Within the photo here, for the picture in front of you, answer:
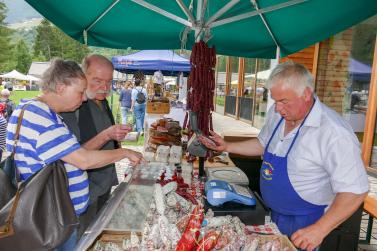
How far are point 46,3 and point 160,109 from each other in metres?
4.27

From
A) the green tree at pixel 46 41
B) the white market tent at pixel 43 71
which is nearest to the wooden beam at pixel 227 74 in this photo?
the white market tent at pixel 43 71

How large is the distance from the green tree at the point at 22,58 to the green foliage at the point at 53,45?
2.18m

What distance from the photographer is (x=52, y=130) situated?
162 centimetres

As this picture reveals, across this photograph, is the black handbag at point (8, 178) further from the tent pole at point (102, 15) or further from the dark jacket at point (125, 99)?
the dark jacket at point (125, 99)

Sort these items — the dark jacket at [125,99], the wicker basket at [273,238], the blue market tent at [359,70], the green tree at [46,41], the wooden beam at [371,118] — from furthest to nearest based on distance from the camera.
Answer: the green tree at [46,41], the dark jacket at [125,99], the blue market tent at [359,70], the wooden beam at [371,118], the wicker basket at [273,238]

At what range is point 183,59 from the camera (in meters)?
10.2

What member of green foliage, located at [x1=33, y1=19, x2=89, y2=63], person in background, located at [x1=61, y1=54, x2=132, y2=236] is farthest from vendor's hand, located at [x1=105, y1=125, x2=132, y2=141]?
green foliage, located at [x1=33, y1=19, x2=89, y2=63]

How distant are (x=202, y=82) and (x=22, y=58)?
82.0 metres

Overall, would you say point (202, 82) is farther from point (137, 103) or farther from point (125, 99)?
point (125, 99)

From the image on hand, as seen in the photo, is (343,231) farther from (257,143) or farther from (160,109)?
(160,109)

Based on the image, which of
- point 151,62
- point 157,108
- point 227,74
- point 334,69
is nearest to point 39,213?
point 157,108

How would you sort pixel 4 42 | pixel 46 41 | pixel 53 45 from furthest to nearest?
pixel 46 41 → pixel 53 45 → pixel 4 42

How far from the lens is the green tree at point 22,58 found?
239 ft

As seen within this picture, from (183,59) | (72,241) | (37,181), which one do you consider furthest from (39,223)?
(183,59)
